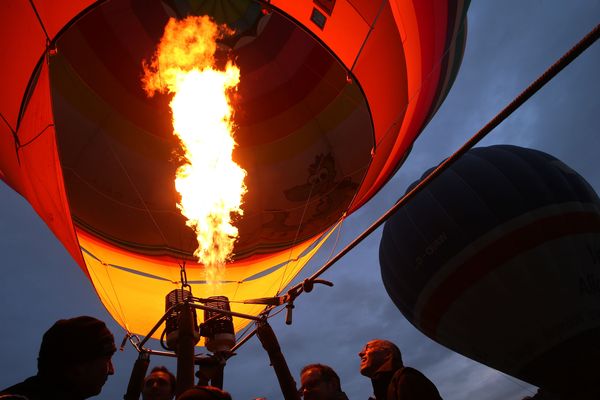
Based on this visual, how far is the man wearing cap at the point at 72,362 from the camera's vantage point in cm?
143

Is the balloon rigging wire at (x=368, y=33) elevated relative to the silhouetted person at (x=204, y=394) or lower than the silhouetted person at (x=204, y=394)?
elevated

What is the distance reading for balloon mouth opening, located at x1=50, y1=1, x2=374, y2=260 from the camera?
198 inches

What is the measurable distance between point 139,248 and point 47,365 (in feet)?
12.9

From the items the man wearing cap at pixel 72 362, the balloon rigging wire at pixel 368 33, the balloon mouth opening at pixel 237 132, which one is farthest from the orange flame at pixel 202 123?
the man wearing cap at pixel 72 362

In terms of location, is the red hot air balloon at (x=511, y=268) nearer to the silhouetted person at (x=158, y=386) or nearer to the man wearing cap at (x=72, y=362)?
the silhouetted person at (x=158, y=386)

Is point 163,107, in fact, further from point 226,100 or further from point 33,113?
point 33,113

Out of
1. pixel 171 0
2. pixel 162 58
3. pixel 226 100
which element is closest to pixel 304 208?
pixel 226 100

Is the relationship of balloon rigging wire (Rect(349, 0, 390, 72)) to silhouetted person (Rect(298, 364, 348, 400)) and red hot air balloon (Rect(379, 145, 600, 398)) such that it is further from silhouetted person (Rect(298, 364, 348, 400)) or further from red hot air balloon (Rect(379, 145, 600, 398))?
red hot air balloon (Rect(379, 145, 600, 398))

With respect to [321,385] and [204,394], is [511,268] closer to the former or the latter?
[321,385]

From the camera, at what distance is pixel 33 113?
3.75 meters

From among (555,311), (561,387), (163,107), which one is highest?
(163,107)

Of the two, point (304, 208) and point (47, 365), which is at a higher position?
point (304, 208)

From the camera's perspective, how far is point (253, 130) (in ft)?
18.0

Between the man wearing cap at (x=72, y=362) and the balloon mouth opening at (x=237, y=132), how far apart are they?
3.68 meters
